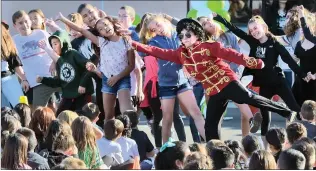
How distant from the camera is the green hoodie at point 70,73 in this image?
9.23 metres

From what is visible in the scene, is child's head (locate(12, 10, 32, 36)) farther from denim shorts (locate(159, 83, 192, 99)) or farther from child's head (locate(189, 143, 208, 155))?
child's head (locate(189, 143, 208, 155))

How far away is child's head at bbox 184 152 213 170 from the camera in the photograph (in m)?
5.42

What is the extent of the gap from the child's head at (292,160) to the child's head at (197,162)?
0.44 m

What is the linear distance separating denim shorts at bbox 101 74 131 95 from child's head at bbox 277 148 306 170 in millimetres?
3326

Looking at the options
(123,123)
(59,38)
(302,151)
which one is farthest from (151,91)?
(302,151)

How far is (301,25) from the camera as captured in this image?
9.19 m

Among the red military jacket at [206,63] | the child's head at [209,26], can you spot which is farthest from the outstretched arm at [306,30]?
the red military jacket at [206,63]

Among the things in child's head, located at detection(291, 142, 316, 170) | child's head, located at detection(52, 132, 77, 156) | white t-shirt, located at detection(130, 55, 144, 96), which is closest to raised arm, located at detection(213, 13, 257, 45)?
white t-shirt, located at detection(130, 55, 144, 96)

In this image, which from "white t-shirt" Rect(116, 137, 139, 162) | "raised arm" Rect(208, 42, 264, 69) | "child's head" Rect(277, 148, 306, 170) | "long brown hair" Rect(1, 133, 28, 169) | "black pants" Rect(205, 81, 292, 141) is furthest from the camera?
"black pants" Rect(205, 81, 292, 141)

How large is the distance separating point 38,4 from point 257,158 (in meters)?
9.64

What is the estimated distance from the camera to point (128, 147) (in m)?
7.00

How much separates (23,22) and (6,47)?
16.2 inches

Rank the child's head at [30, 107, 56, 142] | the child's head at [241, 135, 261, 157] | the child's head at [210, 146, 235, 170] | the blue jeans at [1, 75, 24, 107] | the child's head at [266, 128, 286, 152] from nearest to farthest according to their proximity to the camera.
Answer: the child's head at [210, 146, 235, 170] < the child's head at [241, 135, 261, 157] < the child's head at [266, 128, 286, 152] < the child's head at [30, 107, 56, 142] < the blue jeans at [1, 75, 24, 107]

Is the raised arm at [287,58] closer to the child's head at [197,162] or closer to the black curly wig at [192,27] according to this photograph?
the black curly wig at [192,27]
